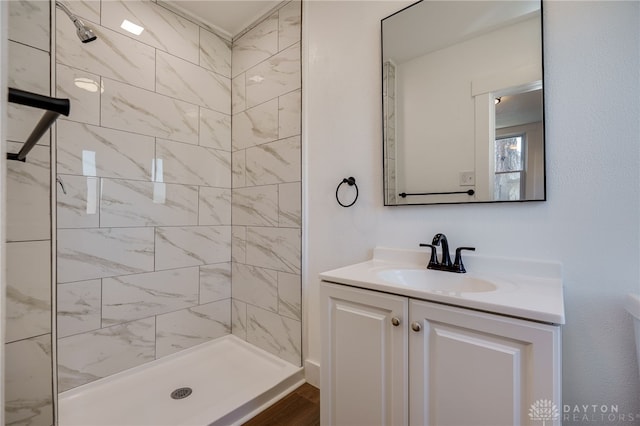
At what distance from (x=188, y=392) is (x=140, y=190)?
1258 millimetres

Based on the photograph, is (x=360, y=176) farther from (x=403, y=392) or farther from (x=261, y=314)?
(x=261, y=314)

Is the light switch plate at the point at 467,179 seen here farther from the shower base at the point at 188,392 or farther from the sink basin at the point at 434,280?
the shower base at the point at 188,392

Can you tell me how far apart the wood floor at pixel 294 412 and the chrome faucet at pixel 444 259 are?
100cm

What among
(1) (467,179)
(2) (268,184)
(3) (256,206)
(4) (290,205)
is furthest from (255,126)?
(1) (467,179)

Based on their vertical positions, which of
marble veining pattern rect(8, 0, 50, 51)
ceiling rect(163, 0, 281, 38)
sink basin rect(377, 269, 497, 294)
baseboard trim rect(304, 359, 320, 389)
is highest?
ceiling rect(163, 0, 281, 38)

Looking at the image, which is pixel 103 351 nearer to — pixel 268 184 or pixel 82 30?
pixel 268 184

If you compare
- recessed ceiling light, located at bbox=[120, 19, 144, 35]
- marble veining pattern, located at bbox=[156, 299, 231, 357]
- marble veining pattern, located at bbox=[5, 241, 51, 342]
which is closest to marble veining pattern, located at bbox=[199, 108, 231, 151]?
recessed ceiling light, located at bbox=[120, 19, 144, 35]

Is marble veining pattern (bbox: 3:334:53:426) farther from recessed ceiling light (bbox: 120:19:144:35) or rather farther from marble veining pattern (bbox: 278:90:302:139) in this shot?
recessed ceiling light (bbox: 120:19:144:35)

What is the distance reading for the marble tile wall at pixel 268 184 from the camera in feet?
6.15

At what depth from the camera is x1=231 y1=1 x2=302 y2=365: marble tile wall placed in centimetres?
188

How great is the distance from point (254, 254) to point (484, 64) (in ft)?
5.76

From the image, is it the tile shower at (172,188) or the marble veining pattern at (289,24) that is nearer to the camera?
the tile shower at (172,188)

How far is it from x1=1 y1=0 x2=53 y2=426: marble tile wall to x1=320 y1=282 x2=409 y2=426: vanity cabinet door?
0.99 m

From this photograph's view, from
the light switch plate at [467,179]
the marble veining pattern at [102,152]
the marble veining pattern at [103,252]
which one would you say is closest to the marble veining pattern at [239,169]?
the marble veining pattern at [102,152]
